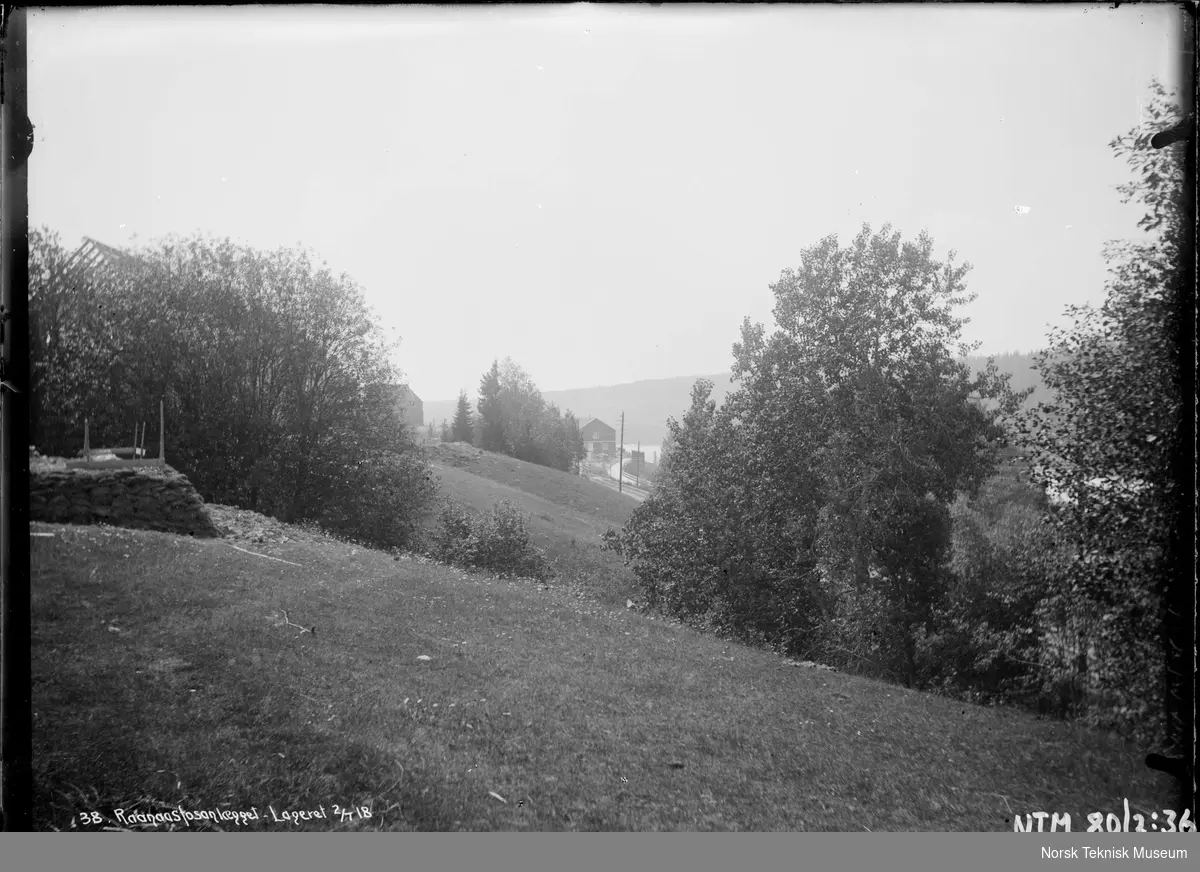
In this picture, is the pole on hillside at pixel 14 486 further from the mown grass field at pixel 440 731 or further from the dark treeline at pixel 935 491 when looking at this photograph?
the dark treeline at pixel 935 491

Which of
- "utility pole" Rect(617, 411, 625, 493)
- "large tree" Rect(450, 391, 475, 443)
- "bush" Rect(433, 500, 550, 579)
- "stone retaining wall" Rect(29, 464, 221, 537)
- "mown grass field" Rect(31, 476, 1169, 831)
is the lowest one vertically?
"mown grass field" Rect(31, 476, 1169, 831)

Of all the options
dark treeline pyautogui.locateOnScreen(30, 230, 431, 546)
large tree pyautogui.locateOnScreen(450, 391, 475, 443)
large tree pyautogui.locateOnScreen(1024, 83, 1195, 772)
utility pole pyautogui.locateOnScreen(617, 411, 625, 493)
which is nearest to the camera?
large tree pyautogui.locateOnScreen(1024, 83, 1195, 772)

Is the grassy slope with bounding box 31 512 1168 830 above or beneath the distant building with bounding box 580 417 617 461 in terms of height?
beneath

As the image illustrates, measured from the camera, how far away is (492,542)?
23.0ft

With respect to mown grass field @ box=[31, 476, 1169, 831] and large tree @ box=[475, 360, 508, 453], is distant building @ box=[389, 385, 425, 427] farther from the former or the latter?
mown grass field @ box=[31, 476, 1169, 831]

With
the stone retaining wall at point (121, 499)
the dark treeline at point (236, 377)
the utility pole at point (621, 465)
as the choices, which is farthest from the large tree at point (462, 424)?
the stone retaining wall at point (121, 499)

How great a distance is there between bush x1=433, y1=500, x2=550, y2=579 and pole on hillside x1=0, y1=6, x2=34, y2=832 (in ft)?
13.1

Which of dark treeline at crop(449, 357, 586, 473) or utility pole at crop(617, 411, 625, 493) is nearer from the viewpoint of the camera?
dark treeline at crop(449, 357, 586, 473)

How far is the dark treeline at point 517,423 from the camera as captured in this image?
5.27m

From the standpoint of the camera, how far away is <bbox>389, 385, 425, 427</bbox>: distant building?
557 cm

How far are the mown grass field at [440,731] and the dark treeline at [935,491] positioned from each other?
0.73 metres

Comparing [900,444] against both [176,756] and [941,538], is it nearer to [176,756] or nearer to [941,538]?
[941,538]

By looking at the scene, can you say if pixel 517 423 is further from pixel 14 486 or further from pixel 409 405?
pixel 14 486

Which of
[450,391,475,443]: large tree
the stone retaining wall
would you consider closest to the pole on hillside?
the stone retaining wall
